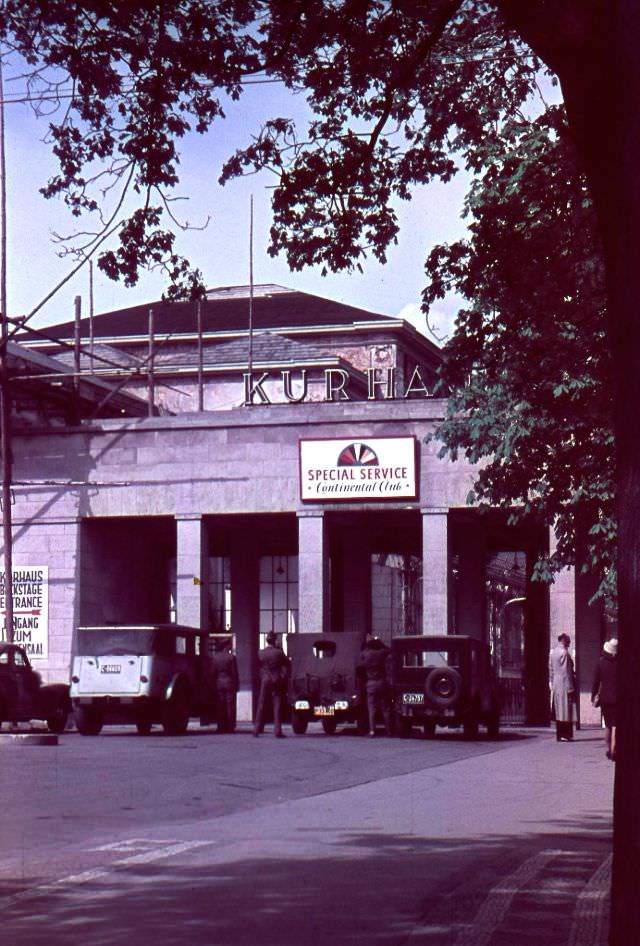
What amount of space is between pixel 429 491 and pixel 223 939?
121 feet

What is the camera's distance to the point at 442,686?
1228 inches

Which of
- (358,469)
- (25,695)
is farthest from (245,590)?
(25,695)

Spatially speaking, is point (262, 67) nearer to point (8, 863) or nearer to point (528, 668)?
point (8, 863)

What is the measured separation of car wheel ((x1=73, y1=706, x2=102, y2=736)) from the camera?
103ft

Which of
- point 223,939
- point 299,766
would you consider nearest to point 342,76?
point 223,939

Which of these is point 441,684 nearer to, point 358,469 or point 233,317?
point 358,469

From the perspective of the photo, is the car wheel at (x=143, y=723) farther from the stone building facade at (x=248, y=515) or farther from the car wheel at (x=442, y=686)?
the stone building facade at (x=248, y=515)

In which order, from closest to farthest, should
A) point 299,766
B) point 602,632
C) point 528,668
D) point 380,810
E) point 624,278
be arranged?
point 624,278
point 380,810
point 299,766
point 602,632
point 528,668

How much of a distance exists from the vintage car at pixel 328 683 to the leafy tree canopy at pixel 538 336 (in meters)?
5.18

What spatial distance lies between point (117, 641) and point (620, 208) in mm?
25865

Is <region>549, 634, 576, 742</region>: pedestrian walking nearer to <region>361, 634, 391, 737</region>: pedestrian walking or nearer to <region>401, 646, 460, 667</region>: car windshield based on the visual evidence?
<region>401, 646, 460, 667</region>: car windshield

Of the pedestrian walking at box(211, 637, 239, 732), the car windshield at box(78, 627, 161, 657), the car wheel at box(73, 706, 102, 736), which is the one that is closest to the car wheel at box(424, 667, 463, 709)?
the pedestrian walking at box(211, 637, 239, 732)

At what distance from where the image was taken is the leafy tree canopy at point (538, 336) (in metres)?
14.4

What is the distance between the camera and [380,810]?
1458 centimetres
